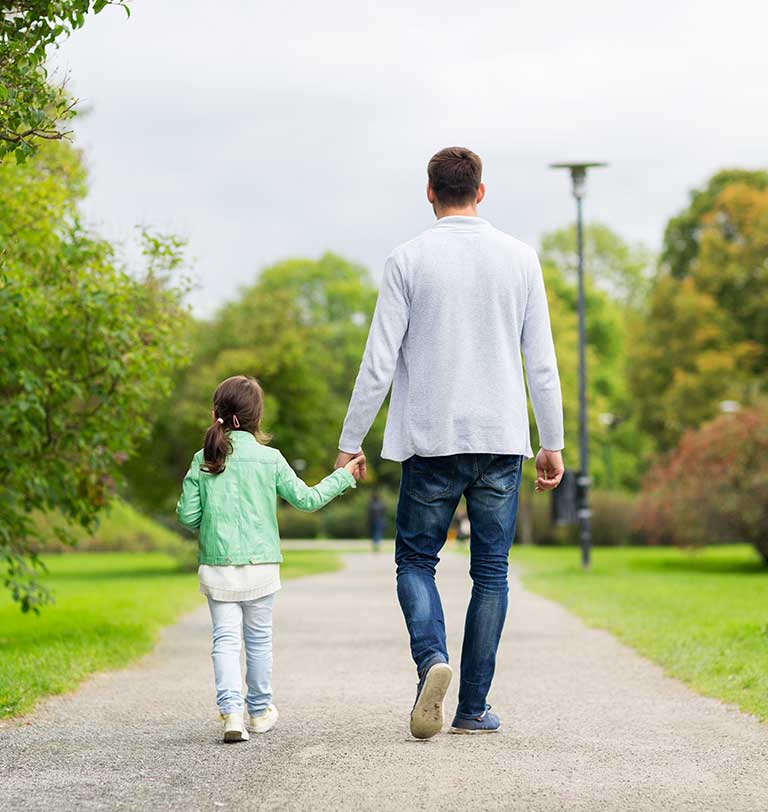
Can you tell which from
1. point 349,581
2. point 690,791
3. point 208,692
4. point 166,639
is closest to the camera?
point 690,791

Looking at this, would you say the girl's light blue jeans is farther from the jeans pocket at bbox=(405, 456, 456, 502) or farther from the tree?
the tree

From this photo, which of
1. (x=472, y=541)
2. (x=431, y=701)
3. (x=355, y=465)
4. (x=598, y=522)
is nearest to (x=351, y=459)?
(x=355, y=465)

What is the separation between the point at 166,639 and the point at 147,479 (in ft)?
75.4

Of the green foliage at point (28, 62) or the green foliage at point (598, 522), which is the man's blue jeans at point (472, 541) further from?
→ the green foliage at point (598, 522)

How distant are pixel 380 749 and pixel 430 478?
3.72ft

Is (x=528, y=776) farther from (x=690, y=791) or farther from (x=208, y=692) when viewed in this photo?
(x=208, y=692)

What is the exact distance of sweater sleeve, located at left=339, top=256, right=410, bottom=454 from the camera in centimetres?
587

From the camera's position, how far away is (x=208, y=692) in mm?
7727

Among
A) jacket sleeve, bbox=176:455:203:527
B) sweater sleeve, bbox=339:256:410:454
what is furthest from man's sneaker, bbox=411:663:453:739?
jacket sleeve, bbox=176:455:203:527

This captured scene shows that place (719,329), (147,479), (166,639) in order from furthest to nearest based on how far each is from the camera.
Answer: (719,329), (147,479), (166,639)

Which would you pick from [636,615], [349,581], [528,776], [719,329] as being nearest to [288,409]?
[349,581]

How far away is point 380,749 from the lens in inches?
219

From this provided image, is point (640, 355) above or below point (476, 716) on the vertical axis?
above

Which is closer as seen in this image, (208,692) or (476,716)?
(476,716)
